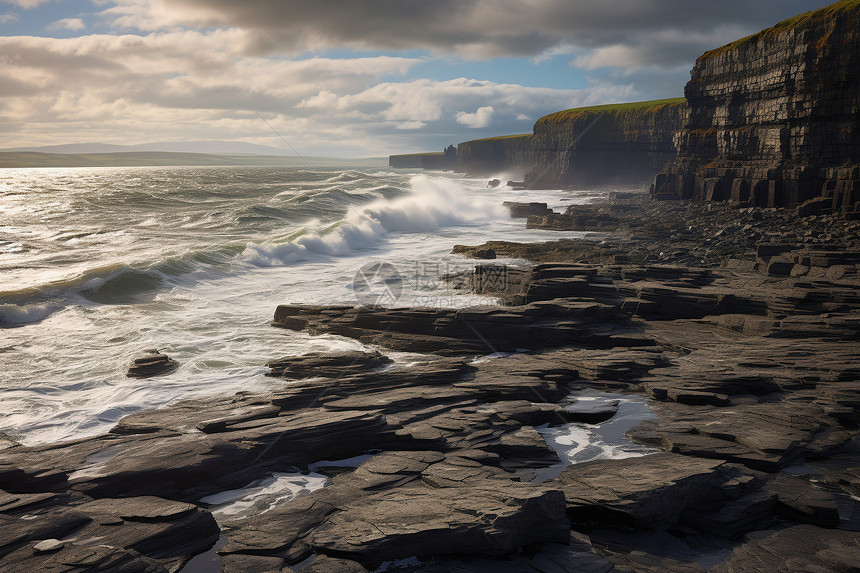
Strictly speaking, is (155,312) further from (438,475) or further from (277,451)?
(438,475)

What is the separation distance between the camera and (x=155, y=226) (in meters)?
40.5

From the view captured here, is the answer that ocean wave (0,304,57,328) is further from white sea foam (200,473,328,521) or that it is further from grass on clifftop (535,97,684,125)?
grass on clifftop (535,97,684,125)

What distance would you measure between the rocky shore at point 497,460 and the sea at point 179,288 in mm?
2107

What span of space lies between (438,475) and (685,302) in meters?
11.3

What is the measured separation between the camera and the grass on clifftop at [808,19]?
109 ft

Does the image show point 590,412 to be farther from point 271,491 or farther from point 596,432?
point 271,491

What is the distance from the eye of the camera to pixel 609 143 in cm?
9769

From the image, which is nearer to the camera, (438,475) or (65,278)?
(438,475)

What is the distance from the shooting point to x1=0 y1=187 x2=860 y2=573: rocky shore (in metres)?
5.80

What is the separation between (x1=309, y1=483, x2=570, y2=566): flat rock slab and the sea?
602 centimetres

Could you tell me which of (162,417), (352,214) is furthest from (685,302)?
(352,214)

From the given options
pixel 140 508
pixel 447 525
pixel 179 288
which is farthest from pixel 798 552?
pixel 179 288

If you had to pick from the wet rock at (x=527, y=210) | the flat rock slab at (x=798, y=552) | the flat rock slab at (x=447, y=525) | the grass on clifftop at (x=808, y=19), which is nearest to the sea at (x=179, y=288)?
the wet rock at (x=527, y=210)

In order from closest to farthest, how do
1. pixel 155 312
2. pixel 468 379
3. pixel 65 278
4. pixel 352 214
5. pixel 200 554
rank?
pixel 200 554
pixel 468 379
pixel 155 312
pixel 65 278
pixel 352 214
